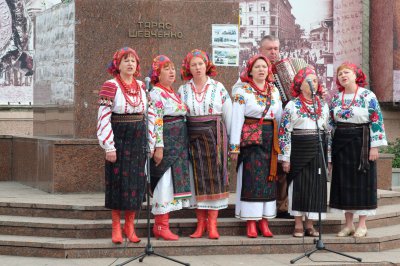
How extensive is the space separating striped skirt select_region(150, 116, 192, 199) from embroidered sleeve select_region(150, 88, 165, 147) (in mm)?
130

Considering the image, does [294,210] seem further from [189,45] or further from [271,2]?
[271,2]

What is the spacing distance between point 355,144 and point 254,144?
1036 millimetres

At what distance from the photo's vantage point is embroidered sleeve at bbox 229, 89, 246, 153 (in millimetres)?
9008

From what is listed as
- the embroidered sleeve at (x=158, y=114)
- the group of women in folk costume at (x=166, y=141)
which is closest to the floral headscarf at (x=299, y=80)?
the group of women in folk costume at (x=166, y=141)

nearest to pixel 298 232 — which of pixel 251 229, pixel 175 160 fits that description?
pixel 251 229

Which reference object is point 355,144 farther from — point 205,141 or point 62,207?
point 62,207

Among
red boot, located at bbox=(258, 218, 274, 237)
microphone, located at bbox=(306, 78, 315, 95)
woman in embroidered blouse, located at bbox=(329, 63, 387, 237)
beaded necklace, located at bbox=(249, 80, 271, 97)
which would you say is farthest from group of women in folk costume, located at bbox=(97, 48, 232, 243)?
woman in embroidered blouse, located at bbox=(329, 63, 387, 237)

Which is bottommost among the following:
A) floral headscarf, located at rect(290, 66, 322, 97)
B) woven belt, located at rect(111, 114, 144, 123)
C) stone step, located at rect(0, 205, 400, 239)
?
stone step, located at rect(0, 205, 400, 239)

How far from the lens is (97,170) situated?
10.4m

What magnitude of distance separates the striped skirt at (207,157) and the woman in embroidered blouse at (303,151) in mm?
650

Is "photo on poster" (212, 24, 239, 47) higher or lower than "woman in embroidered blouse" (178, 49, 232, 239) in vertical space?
Answer: higher

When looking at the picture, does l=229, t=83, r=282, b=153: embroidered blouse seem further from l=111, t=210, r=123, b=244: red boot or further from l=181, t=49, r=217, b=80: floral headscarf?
l=111, t=210, r=123, b=244: red boot

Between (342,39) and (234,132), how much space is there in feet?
35.9

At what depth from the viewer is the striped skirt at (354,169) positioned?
9109 millimetres
